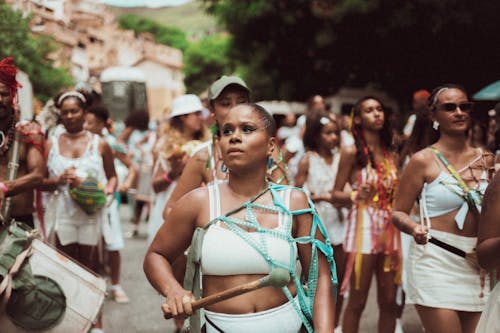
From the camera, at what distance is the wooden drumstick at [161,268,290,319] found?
8.86 ft

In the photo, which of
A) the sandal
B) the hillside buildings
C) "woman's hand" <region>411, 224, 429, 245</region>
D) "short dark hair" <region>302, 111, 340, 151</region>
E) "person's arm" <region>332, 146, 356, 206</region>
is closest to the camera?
"woman's hand" <region>411, 224, 429, 245</region>

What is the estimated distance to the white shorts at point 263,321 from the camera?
2.94 metres

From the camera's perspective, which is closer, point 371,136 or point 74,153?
point 371,136

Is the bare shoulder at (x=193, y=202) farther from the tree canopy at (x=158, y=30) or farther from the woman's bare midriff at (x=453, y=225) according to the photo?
the tree canopy at (x=158, y=30)

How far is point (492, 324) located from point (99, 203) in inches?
168

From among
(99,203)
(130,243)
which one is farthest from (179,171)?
(130,243)

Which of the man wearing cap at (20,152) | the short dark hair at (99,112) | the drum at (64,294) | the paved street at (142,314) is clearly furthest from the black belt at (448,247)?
the short dark hair at (99,112)

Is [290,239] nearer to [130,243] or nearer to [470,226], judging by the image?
[470,226]

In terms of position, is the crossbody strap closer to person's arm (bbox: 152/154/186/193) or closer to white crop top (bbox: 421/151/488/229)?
white crop top (bbox: 421/151/488/229)

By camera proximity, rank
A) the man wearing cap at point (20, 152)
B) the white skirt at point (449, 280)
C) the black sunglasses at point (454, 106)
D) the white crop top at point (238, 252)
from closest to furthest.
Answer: the white crop top at point (238, 252), the white skirt at point (449, 280), the black sunglasses at point (454, 106), the man wearing cap at point (20, 152)

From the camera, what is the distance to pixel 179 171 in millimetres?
7055

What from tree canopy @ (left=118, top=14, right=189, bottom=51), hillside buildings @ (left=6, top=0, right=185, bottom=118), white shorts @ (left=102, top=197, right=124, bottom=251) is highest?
tree canopy @ (left=118, top=14, right=189, bottom=51)

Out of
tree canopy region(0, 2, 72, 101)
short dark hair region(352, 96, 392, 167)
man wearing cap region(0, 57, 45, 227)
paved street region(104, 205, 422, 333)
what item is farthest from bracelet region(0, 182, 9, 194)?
tree canopy region(0, 2, 72, 101)

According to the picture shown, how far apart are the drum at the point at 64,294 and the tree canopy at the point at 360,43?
1396 cm
